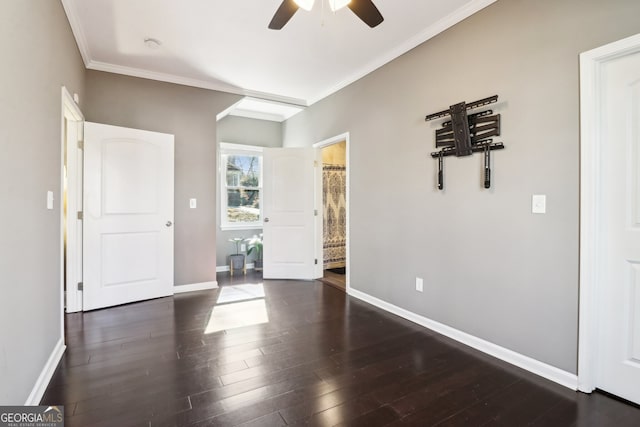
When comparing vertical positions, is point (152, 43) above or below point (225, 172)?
above

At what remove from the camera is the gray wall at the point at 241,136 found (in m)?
5.37

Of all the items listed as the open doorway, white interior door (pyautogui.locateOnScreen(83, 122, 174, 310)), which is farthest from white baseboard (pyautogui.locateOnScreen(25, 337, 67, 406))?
the open doorway

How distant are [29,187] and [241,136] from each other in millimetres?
3983

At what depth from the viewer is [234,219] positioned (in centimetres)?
557

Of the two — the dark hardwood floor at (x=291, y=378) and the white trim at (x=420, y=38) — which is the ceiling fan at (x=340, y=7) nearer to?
the white trim at (x=420, y=38)

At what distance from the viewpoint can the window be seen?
5449mm

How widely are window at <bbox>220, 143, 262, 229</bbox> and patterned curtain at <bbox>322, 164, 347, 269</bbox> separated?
130 centimetres

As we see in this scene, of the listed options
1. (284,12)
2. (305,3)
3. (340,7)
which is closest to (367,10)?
(340,7)

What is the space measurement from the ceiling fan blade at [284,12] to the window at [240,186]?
359 centimetres

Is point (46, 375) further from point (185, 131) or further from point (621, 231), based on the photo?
point (621, 231)

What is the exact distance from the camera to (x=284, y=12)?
75.9 inches

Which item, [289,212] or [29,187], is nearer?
[29,187]

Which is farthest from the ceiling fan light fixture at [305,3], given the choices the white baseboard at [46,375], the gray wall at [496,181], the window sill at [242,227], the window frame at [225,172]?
the window sill at [242,227]

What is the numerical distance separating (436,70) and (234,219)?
4003mm
